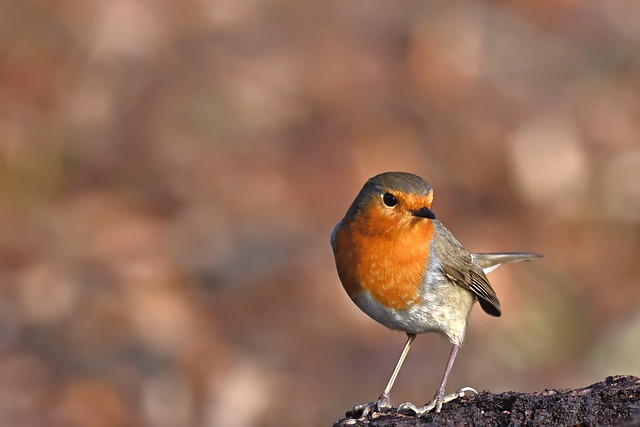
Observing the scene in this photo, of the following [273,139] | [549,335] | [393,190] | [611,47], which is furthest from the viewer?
[611,47]

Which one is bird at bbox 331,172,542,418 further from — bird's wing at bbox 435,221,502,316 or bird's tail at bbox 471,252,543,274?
bird's tail at bbox 471,252,543,274

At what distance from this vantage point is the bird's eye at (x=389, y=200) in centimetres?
490

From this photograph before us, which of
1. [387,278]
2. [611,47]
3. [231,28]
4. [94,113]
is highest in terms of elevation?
[611,47]

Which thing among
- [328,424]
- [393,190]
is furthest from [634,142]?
[393,190]

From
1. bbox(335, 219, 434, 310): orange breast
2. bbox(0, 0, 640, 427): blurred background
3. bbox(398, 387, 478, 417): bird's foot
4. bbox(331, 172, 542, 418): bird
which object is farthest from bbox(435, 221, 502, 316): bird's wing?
bbox(0, 0, 640, 427): blurred background

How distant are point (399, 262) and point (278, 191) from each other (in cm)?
488

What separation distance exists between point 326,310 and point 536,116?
12.6 ft

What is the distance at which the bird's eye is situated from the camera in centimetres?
490

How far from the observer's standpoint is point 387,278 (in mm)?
4902

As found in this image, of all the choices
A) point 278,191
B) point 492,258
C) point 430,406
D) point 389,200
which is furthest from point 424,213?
point 278,191

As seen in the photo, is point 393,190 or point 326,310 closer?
point 393,190

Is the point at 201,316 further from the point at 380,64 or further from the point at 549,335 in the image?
the point at 380,64

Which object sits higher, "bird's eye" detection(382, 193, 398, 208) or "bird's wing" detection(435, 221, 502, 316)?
"bird's wing" detection(435, 221, 502, 316)

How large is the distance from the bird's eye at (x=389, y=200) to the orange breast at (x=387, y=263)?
0.12 meters
